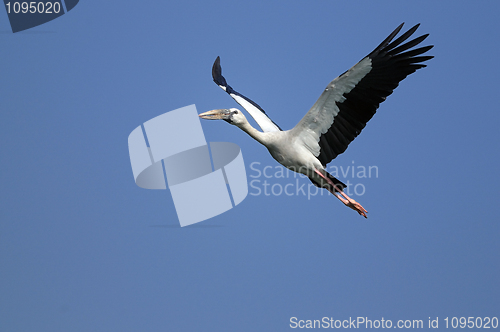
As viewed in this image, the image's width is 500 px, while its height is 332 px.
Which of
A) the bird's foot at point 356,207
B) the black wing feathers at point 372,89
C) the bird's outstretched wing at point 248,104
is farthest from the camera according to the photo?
the bird's outstretched wing at point 248,104

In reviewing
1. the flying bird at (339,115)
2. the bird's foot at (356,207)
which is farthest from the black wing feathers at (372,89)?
the bird's foot at (356,207)

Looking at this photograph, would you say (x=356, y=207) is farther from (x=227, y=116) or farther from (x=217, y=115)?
(x=217, y=115)

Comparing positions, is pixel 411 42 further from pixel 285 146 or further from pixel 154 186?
pixel 154 186

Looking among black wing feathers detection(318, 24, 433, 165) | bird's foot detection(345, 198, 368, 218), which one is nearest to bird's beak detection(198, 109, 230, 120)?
black wing feathers detection(318, 24, 433, 165)

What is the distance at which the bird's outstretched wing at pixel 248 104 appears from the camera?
838 cm

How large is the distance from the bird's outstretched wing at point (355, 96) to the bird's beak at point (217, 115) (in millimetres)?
1100

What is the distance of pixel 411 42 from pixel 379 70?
1.81 ft

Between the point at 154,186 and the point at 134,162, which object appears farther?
A: the point at 154,186

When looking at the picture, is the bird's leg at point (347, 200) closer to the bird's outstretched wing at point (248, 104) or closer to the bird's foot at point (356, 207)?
Answer: the bird's foot at point (356, 207)

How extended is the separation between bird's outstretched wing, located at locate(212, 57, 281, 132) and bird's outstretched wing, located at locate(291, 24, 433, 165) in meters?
1.19

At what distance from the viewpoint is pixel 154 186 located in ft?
33.8

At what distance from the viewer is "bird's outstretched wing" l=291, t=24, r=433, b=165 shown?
6430 mm

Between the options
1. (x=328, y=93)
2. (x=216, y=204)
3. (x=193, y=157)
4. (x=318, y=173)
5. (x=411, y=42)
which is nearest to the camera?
(x=411, y=42)

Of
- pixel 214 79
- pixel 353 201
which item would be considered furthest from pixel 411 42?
pixel 214 79
